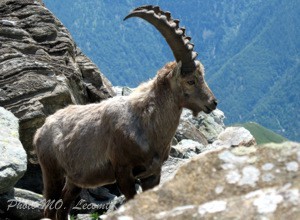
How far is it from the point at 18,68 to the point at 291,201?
16.6 m

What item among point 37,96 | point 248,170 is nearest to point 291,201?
point 248,170

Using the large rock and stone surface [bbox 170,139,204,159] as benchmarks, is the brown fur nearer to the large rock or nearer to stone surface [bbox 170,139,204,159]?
the large rock

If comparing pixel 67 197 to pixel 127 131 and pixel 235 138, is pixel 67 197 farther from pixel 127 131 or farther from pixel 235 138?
pixel 235 138

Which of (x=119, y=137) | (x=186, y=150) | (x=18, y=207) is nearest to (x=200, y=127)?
(x=186, y=150)

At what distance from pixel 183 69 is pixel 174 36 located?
2.85 ft

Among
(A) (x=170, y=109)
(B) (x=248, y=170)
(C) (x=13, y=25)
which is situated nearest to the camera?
(B) (x=248, y=170)

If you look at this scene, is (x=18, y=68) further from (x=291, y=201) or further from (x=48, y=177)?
(x=291, y=201)

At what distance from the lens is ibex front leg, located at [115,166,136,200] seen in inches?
488

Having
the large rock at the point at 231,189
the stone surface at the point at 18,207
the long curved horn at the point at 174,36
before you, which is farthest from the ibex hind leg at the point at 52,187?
the large rock at the point at 231,189

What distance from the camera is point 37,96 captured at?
19828mm

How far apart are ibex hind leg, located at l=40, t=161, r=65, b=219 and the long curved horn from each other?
13.4ft

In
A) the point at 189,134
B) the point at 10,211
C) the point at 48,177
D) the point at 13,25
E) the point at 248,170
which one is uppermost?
the point at 248,170

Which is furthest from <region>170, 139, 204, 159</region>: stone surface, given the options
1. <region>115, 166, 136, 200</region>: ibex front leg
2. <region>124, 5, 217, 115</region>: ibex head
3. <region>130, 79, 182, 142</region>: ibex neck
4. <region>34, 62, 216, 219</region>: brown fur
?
<region>115, 166, 136, 200</region>: ibex front leg

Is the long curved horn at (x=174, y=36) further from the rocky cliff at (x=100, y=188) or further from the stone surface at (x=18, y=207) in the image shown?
the stone surface at (x=18, y=207)
